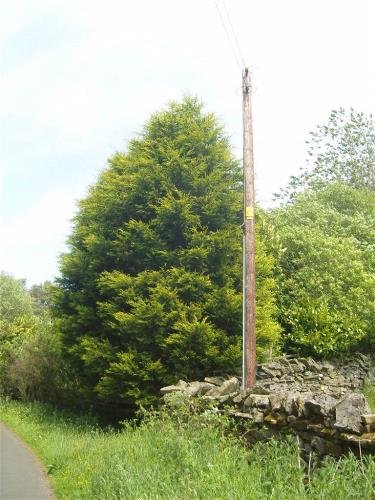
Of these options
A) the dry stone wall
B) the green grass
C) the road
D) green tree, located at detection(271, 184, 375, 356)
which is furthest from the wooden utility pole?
green tree, located at detection(271, 184, 375, 356)

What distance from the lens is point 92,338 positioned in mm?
14508

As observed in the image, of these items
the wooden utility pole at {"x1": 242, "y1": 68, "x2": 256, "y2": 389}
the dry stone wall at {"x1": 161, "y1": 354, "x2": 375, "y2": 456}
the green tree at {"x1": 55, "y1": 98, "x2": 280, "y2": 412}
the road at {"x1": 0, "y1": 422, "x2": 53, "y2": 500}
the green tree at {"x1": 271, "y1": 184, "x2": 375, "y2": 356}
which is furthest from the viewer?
the green tree at {"x1": 271, "y1": 184, "x2": 375, "y2": 356}

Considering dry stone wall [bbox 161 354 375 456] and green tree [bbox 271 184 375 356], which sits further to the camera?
green tree [bbox 271 184 375 356]

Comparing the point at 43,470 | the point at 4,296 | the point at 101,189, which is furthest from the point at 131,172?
the point at 4,296

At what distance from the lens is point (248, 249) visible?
12.4 metres

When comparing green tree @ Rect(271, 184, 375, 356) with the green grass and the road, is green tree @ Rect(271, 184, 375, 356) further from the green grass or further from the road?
the road

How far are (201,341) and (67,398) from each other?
8645mm

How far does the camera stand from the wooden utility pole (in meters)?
11.8

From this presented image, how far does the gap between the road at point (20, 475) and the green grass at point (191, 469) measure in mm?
264

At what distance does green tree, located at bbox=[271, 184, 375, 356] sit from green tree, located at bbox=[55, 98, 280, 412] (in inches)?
110

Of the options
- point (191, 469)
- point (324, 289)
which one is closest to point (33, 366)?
point (324, 289)

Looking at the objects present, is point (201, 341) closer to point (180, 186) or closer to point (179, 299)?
point (179, 299)

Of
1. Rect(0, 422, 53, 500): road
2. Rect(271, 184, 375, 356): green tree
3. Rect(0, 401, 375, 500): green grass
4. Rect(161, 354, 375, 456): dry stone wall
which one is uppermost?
Rect(271, 184, 375, 356): green tree

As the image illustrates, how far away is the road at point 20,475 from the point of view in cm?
908
